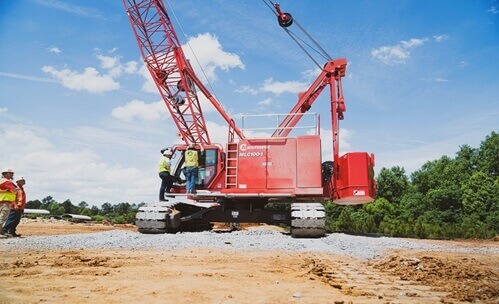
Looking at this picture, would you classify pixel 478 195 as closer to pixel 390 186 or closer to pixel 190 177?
pixel 390 186

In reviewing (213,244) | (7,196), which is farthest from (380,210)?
(7,196)

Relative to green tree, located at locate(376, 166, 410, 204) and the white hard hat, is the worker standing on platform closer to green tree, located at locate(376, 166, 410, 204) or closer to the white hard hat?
the white hard hat

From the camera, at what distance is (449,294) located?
450 centimetres

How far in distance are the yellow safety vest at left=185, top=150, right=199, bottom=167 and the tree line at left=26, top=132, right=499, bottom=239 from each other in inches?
686

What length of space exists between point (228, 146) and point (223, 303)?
10.4 meters

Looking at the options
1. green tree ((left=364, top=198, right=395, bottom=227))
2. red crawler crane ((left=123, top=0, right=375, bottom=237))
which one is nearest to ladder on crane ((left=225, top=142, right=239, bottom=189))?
red crawler crane ((left=123, top=0, right=375, bottom=237))

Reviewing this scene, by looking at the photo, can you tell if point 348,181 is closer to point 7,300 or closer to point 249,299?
point 249,299

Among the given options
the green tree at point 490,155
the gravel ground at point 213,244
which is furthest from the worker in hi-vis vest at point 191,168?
the green tree at point 490,155

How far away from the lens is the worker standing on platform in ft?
45.9

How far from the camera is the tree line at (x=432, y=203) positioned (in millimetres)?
34938

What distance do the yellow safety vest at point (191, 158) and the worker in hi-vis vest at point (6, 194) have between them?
5.65 m

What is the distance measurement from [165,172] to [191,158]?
1177 mm

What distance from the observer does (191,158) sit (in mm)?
13844

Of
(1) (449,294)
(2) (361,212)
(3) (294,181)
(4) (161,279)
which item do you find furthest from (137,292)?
(2) (361,212)
